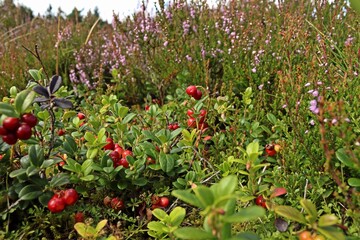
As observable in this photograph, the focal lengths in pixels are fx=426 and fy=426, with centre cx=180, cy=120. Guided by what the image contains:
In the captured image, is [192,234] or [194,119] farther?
[194,119]

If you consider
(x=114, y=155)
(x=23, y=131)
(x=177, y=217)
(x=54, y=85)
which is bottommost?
(x=177, y=217)

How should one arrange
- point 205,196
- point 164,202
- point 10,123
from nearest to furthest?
point 205,196
point 10,123
point 164,202

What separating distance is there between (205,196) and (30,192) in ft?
3.04

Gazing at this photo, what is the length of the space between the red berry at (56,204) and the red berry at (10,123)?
321mm

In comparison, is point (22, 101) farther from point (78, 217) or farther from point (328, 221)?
point (328, 221)

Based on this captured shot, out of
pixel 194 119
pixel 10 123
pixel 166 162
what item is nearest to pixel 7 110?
pixel 10 123

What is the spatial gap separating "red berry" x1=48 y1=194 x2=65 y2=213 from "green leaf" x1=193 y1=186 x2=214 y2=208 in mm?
774

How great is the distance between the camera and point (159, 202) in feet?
6.23

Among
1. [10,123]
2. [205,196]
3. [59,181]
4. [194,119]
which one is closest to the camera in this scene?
[205,196]

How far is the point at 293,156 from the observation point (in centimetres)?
193

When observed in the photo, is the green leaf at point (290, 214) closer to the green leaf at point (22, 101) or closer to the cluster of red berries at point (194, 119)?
the green leaf at point (22, 101)

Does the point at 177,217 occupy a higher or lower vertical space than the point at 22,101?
lower

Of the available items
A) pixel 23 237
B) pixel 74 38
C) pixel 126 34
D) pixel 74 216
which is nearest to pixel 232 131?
pixel 74 216

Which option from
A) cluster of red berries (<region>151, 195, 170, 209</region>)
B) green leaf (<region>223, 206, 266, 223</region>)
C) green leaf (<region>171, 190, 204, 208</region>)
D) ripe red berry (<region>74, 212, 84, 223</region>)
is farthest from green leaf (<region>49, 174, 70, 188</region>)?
green leaf (<region>223, 206, 266, 223</region>)
